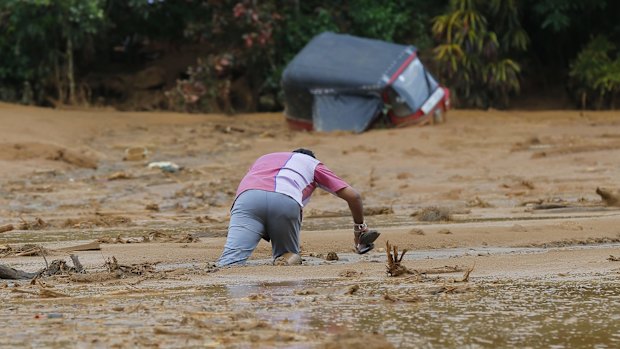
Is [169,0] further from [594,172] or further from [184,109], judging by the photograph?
[594,172]

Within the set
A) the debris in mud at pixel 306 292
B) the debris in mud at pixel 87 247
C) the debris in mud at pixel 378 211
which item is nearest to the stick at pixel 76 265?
the debris in mud at pixel 87 247

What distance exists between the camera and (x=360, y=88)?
19.8 m

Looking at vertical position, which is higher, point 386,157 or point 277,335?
point 277,335

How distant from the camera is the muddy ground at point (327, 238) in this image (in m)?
5.20

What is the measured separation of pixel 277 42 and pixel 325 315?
18.4 m

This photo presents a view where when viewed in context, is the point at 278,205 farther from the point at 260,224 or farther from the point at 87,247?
the point at 87,247

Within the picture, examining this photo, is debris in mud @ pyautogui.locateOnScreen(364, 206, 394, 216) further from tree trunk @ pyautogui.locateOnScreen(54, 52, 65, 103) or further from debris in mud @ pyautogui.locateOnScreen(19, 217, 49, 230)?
tree trunk @ pyautogui.locateOnScreen(54, 52, 65, 103)

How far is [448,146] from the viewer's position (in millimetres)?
17469

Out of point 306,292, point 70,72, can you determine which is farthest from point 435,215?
point 70,72

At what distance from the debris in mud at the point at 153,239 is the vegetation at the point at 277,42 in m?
12.4

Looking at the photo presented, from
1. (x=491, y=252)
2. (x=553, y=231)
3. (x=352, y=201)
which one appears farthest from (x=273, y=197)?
(x=553, y=231)

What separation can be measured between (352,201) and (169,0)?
1705 cm

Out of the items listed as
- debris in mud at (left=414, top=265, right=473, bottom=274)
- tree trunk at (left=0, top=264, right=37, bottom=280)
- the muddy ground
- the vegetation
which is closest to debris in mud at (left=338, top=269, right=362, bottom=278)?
the muddy ground

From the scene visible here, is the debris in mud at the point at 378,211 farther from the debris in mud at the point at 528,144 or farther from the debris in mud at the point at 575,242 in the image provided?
the debris in mud at the point at 528,144
